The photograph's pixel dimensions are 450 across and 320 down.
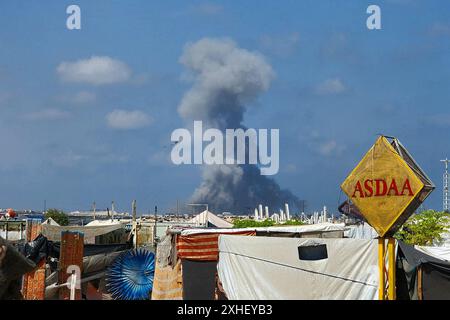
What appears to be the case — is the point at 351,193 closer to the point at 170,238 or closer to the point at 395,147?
the point at 395,147

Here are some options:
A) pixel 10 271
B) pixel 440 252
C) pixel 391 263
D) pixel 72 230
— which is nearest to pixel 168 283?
pixel 72 230

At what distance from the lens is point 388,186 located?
887cm

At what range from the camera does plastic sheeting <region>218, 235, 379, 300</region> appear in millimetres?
11352

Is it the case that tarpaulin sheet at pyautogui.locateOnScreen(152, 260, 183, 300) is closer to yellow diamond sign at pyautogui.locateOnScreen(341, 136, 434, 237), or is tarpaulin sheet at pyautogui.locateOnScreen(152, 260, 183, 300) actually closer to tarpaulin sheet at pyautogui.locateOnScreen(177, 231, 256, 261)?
tarpaulin sheet at pyautogui.locateOnScreen(177, 231, 256, 261)

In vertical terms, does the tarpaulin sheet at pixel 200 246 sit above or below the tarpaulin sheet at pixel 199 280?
above

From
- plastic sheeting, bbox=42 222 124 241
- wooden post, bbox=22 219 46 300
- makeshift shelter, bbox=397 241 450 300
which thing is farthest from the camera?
plastic sheeting, bbox=42 222 124 241

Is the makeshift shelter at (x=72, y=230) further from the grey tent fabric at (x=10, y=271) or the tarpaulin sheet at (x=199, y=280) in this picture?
the grey tent fabric at (x=10, y=271)

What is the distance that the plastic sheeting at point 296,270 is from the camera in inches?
447

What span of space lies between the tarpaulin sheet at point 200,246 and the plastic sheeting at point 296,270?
0.77m

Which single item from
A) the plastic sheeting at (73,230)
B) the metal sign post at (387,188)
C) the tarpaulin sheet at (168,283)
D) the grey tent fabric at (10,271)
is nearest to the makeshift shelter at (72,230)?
the plastic sheeting at (73,230)

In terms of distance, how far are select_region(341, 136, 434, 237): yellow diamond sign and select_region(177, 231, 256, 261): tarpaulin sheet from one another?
17.0 feet

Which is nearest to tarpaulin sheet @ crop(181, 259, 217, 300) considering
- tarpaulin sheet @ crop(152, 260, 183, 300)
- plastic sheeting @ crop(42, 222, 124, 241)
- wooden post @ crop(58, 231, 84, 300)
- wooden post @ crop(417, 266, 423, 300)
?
tarpaulin sheet @ crop(152, 260, 183, 300)

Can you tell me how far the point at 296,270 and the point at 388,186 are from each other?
3600mm
